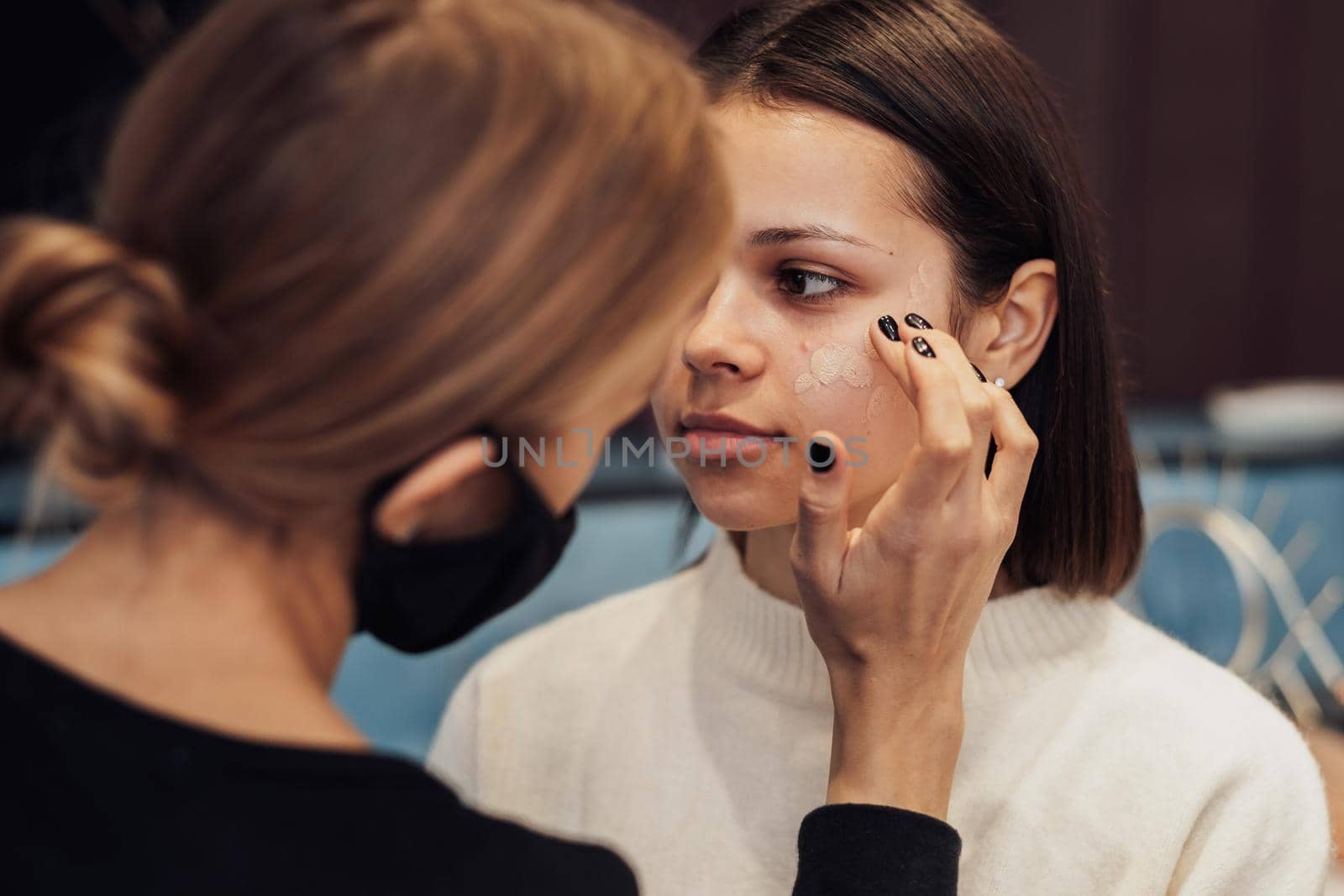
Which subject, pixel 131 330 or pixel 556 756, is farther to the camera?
pixel 556 756

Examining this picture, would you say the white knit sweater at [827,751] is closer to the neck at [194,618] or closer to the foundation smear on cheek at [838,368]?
the foundation smear on cheek at [838,368]

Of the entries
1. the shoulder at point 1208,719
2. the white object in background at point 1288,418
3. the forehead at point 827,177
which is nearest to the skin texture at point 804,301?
the forehead at point 827,177

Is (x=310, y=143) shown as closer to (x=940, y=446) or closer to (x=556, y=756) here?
(x=940, y=446)

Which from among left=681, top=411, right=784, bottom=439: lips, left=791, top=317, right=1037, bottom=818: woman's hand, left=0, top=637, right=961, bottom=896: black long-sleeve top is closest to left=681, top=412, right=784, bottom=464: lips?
left=681, top=411, right=784, bottom=439: lips

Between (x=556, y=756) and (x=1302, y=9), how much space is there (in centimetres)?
214

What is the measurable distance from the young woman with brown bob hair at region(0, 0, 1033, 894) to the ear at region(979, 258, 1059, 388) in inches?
14.2

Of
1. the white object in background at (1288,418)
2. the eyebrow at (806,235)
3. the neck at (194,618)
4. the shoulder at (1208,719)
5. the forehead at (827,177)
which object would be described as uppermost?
the forehead at (827,177)

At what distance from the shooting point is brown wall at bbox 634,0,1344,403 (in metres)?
2.30

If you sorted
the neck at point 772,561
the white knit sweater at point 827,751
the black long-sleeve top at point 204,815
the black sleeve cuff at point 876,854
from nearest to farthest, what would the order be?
the black long-sleeve top at point 204,815 < the black sleeve cuff at point 876,854 < the white knit sweater at point 827,751 < the neck at point 772,561

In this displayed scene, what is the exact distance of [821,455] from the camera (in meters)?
0.72

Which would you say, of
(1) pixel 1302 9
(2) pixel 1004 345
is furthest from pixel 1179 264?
(2) pixel 1004 345

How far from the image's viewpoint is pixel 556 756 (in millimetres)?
977

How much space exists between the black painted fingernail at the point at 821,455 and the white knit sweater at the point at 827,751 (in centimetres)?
20

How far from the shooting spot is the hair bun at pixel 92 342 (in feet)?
1.59
